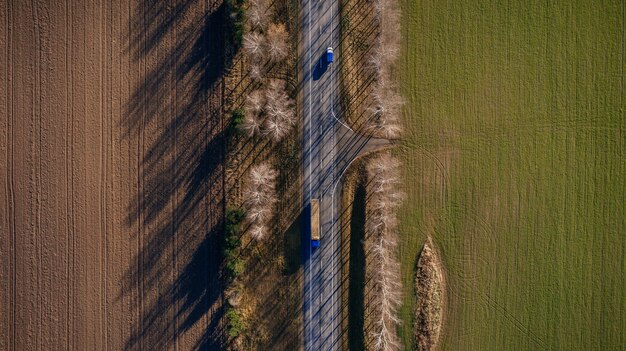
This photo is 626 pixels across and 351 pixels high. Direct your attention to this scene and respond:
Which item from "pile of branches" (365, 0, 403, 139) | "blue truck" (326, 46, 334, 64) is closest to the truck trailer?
"pile of branches" (365, 0, 403, 139)

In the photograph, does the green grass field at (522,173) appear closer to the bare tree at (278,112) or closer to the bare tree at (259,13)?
the bare tree at (278,112)

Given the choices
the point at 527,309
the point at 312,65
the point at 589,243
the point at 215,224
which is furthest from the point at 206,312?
the point at 589,243

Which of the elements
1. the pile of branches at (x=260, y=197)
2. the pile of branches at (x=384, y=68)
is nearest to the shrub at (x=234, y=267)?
the pile of branches at (x=260, y=197)

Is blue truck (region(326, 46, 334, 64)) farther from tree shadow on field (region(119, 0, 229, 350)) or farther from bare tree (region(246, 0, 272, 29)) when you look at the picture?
tree shadow on field (region(119, 0, 229, 350))

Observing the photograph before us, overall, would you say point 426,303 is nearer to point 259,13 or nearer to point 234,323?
point 234,323

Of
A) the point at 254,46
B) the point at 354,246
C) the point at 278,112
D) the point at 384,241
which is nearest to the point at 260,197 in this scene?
the point at 278,112

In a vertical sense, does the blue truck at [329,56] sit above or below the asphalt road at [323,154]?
above

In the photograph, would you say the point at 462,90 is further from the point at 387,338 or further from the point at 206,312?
the point at 206,312
